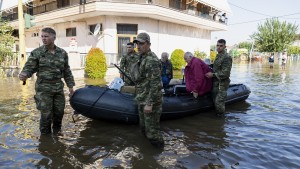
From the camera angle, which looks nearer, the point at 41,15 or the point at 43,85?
the point at 43,85

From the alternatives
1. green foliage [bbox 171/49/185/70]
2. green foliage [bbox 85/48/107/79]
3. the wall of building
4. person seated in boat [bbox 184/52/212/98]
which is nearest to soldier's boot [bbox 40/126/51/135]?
person seated in boat [bbox 184/52/212/98]

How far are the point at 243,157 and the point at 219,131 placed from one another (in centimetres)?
154

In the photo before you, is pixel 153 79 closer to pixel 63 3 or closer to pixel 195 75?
pixel 195 75

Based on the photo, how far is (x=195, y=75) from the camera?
6.94 metres

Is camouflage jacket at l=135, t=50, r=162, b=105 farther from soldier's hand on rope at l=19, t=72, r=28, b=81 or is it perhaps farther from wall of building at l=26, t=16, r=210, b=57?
wall of building at l=26, t=16, r=210, b=57

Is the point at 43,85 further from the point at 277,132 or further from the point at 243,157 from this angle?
the point at 277,132

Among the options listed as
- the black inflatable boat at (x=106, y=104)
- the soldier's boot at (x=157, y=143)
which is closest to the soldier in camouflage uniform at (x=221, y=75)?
the black inflatable boat at (x=106, y=104)

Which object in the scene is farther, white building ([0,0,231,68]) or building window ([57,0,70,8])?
building window ([57,0,70,8])

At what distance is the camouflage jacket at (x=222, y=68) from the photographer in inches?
271

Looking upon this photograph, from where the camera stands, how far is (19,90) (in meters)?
11.4

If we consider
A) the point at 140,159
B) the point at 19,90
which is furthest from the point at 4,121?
the point at 19,90

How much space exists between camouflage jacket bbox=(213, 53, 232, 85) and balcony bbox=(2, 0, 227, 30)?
1362 centimetres

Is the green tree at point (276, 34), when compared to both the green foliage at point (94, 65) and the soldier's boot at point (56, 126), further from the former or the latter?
the soldier's boot at point (56, 126)

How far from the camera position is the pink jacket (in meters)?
6.93
